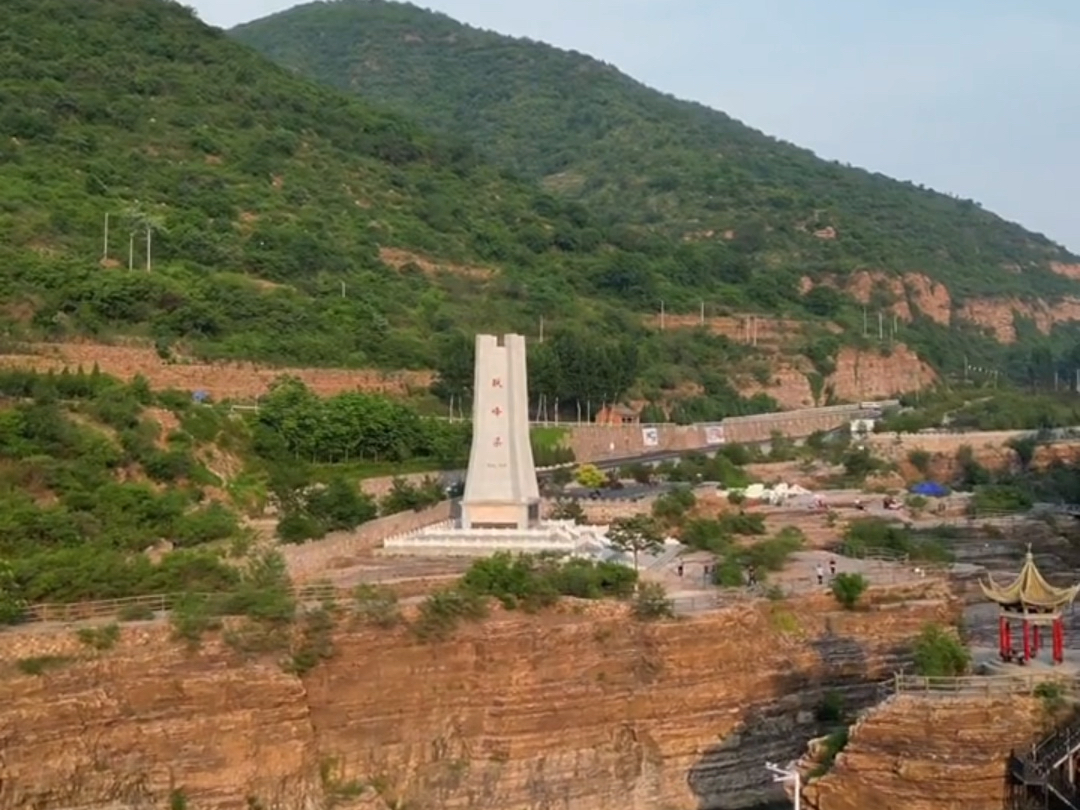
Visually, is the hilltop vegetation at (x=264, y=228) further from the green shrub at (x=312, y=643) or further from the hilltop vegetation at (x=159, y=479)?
the green shrub at (x=312, y=643)

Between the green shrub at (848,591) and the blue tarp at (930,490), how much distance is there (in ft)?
73.4

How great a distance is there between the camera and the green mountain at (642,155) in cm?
11194

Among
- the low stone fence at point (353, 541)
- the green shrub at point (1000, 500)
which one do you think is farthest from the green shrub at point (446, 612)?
the green shrub at point (1000, 500)

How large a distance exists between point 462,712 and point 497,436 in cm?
1106

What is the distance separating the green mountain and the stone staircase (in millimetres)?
72827

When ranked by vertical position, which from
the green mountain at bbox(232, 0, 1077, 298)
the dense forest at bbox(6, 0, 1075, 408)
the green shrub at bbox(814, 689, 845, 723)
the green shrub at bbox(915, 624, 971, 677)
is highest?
the green mountain at bbox(232, 0, 1077, 298)

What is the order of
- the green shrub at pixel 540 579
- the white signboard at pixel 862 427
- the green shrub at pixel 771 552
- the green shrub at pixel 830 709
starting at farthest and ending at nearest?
the white signboard at pixel 862 427
the green shrub at pixel 771 552
the green shrub at pixel 540 579
the green shrub at pixel 830 709

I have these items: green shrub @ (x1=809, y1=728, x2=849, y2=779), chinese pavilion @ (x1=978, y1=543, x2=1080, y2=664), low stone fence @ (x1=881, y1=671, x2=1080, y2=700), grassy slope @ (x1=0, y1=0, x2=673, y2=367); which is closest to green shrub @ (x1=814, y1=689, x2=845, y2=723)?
chinese pavilion @ (x1=978, y1=543, x2=1080, y2=664)

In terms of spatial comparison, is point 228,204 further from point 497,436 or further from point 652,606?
point 652,606

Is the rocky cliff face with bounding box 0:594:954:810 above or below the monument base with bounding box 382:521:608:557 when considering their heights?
below

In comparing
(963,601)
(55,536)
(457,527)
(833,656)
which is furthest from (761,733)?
(55,536)

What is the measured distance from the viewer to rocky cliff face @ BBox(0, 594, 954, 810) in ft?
75.9

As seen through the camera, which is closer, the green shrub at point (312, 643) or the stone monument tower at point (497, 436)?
the green shrub at point (312, 643)

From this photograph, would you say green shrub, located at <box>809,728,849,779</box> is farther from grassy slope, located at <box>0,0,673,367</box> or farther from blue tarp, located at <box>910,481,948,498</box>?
blue tarp, located at <box>910,481,948,498</box>
